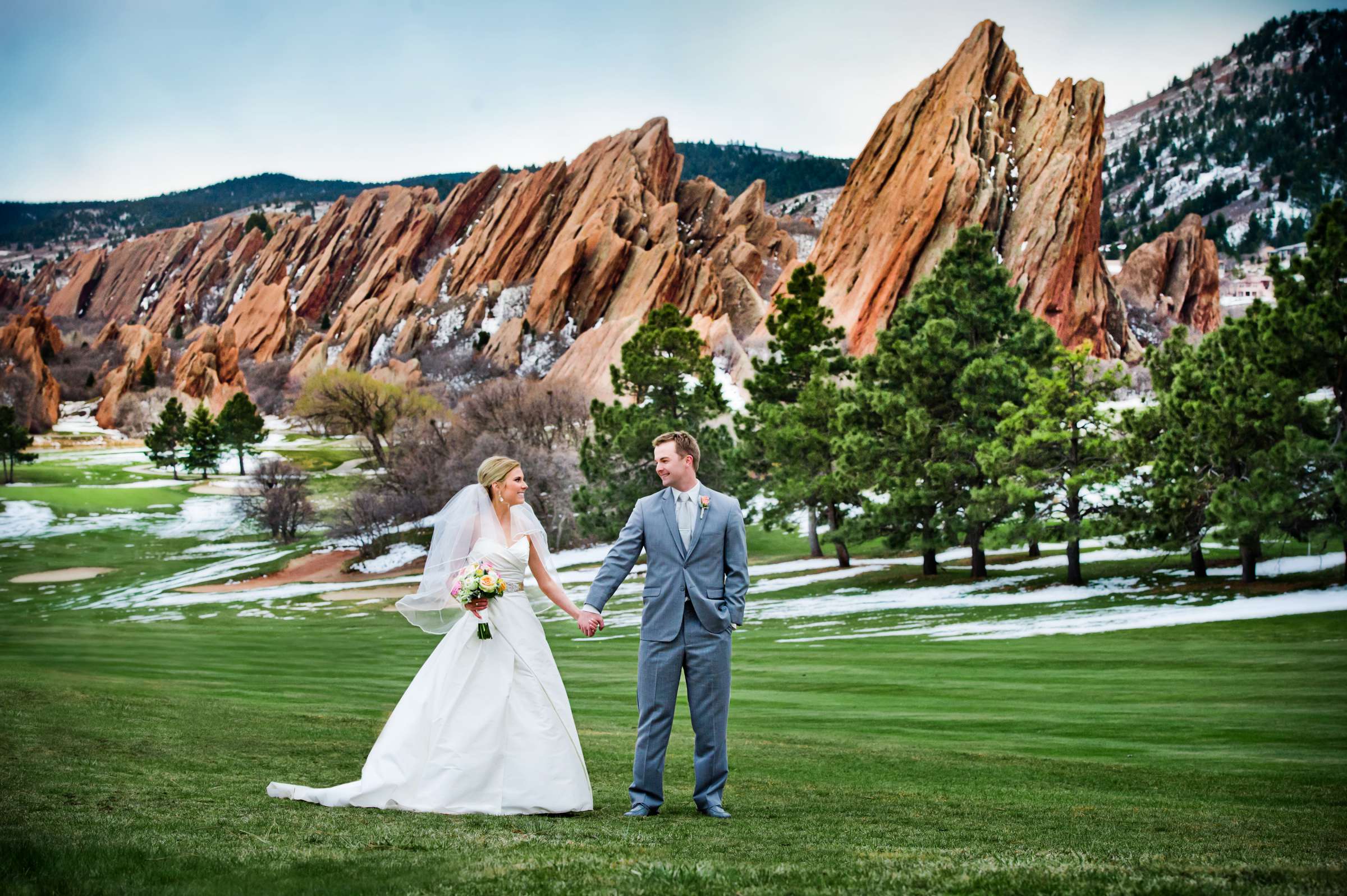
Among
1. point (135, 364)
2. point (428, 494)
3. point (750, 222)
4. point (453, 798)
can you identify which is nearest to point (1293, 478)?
point (453, 798)

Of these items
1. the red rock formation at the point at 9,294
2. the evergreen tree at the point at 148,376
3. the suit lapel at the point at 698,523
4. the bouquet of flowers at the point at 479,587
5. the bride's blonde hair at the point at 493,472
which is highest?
the red rock formation at the point at 9,294

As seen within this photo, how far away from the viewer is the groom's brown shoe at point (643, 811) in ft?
25.3

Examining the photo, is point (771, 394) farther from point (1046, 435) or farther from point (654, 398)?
point (1046, 435)

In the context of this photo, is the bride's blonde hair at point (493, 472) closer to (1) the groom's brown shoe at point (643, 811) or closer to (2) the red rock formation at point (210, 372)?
(1) the groom's brown shoe at point (643, 811)

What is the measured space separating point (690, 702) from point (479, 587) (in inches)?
72.8

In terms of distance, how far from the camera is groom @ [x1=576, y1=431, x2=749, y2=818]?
7648 mm

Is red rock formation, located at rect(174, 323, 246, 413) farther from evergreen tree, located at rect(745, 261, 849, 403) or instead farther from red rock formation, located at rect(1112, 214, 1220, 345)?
red rock formation, located at rect(1112, 214, 1220, 345)

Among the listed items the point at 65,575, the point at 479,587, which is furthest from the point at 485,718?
the point at 65,575

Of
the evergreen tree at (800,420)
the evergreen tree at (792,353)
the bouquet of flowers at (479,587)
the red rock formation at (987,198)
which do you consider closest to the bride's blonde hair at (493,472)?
the bouquet of flowers at (479,587)

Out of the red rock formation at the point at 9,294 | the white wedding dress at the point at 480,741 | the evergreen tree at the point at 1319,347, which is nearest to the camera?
the white wedding dress at the point at 480,741

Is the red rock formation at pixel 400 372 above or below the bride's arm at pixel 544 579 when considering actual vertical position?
above

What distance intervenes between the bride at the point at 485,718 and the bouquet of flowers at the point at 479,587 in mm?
73

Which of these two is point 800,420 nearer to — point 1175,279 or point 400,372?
point 400,372

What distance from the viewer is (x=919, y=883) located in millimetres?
5000
